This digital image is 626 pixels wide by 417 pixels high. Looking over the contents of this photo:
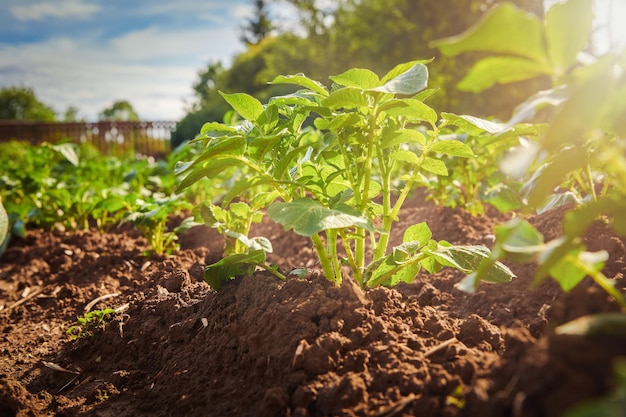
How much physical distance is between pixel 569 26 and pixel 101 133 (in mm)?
23487

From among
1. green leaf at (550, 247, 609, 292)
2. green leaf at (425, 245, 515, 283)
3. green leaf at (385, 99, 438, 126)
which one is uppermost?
green leaf at (385, 99, 438, 126)

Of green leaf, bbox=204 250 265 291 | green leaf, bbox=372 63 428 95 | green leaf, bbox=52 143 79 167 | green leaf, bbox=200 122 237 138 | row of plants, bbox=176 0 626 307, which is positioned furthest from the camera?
green leaf, bbox=52 143 79 167

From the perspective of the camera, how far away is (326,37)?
1587 centimetres

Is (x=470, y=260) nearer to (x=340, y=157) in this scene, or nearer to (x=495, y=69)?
(x=340, y=157)

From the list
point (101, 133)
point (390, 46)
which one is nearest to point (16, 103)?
point (101, 133)

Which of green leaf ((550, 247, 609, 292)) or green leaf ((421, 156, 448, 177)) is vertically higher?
green leaf ((421, 156, 448, 177))

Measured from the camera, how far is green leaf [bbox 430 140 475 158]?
5.85 ft

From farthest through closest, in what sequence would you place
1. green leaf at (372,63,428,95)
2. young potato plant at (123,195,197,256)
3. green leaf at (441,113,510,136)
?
1. young potato plant at (123,195,197,256)
2. green leaf at (441,113,510,136)
3. green leaf at (372,63,428,95)

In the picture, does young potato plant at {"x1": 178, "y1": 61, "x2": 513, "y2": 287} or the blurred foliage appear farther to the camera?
the blurred foliage

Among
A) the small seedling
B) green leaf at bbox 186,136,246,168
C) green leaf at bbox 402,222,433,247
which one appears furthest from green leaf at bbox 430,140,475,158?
the small seedling

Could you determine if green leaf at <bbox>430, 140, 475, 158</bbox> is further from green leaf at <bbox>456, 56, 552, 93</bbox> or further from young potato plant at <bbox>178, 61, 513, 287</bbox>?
green leaf at <bbox>456, 56, 552, 93</bbox>

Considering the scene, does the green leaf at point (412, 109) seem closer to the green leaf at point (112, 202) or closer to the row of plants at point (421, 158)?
the row of plants at point (421, 158)

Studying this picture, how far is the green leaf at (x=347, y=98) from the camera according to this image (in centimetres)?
151

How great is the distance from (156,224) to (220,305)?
135 centimetres
